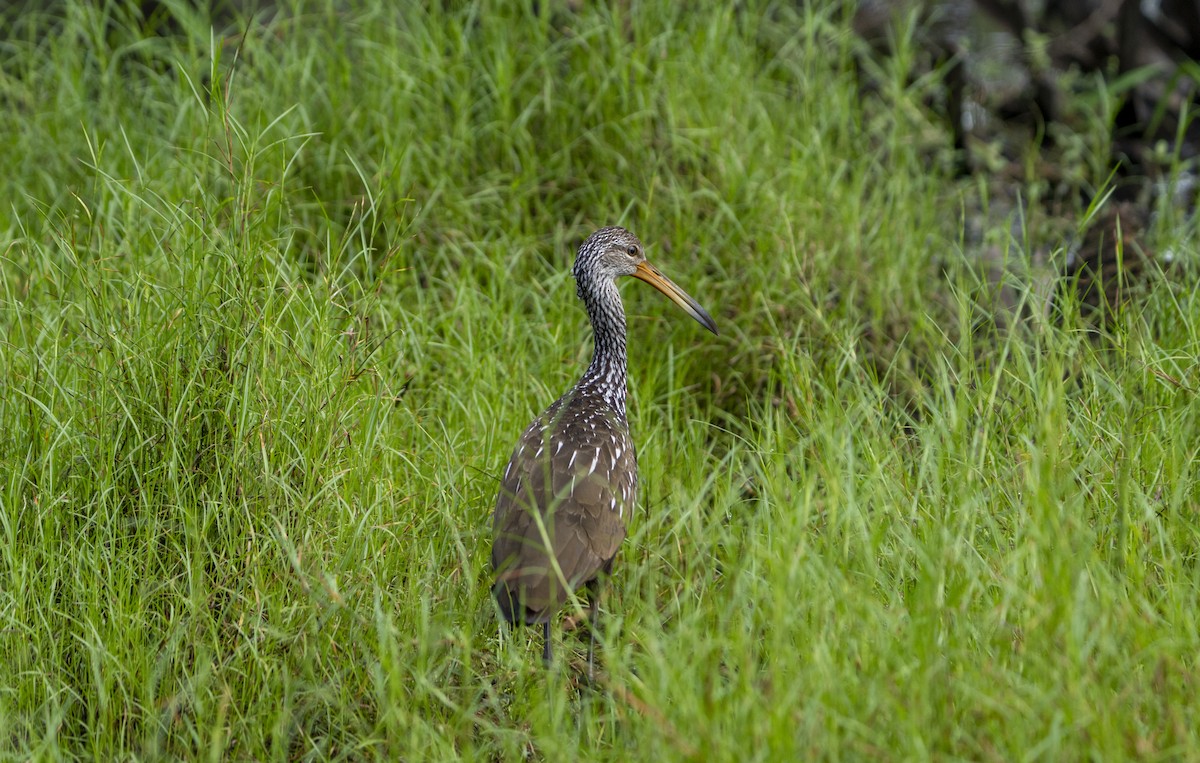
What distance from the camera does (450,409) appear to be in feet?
14.5

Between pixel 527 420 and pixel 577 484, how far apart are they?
85 centimetres

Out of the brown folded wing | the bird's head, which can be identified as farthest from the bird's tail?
the bird's head

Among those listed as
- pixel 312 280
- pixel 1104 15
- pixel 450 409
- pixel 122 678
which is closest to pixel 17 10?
pixel 312 280

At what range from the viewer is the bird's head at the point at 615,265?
4363 mm

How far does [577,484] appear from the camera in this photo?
3.63 metres

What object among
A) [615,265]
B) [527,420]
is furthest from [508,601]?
[615,265]

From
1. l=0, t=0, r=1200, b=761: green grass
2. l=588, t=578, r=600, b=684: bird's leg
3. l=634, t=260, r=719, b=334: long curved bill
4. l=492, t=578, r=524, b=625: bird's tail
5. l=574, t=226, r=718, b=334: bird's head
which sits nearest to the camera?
l=0, t=0, r=1200, b=761: green grass

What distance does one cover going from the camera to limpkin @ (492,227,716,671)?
3.32 metres

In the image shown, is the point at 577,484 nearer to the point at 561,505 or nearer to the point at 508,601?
the point at 561,505

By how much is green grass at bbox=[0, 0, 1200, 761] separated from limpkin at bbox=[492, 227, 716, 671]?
16cm

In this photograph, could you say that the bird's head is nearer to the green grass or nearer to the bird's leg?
the green grass

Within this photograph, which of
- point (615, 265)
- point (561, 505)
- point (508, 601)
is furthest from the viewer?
point (615, 265)

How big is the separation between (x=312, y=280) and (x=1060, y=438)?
328 centimetres

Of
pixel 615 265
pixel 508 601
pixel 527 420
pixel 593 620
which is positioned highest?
pixel 615 265
